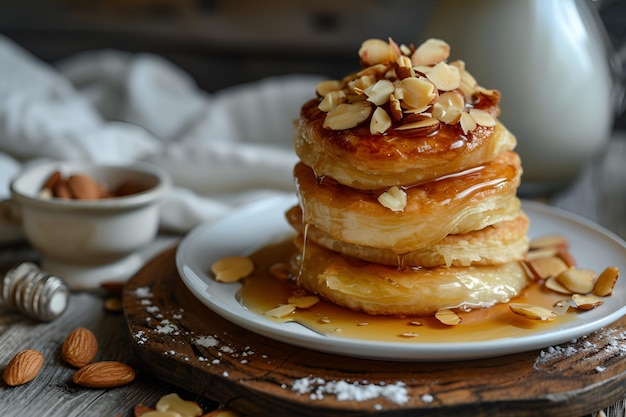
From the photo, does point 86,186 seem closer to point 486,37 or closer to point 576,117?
point 486,37

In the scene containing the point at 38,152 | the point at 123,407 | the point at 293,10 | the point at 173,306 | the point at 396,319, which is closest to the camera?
the point at 123,407

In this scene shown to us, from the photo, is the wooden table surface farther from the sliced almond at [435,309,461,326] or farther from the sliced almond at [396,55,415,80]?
the sliced almond at [396,55,415,80]

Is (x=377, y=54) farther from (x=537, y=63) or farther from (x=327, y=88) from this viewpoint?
(x=537, y=63)

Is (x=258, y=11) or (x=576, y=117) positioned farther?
(x=258, y=11)

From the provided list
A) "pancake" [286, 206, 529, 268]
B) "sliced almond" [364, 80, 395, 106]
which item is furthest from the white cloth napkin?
"sliced almond" [364, 80, 395, 106]

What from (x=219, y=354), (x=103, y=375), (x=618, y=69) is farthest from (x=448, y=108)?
(x=618, y=69)

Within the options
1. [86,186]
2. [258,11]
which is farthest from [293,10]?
[86,186]

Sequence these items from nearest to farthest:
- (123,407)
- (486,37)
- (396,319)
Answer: (123,407) < (396,319) < (486,37)

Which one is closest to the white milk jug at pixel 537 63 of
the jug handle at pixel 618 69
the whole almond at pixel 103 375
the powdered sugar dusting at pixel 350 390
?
the jug handle at pixel 618 69
